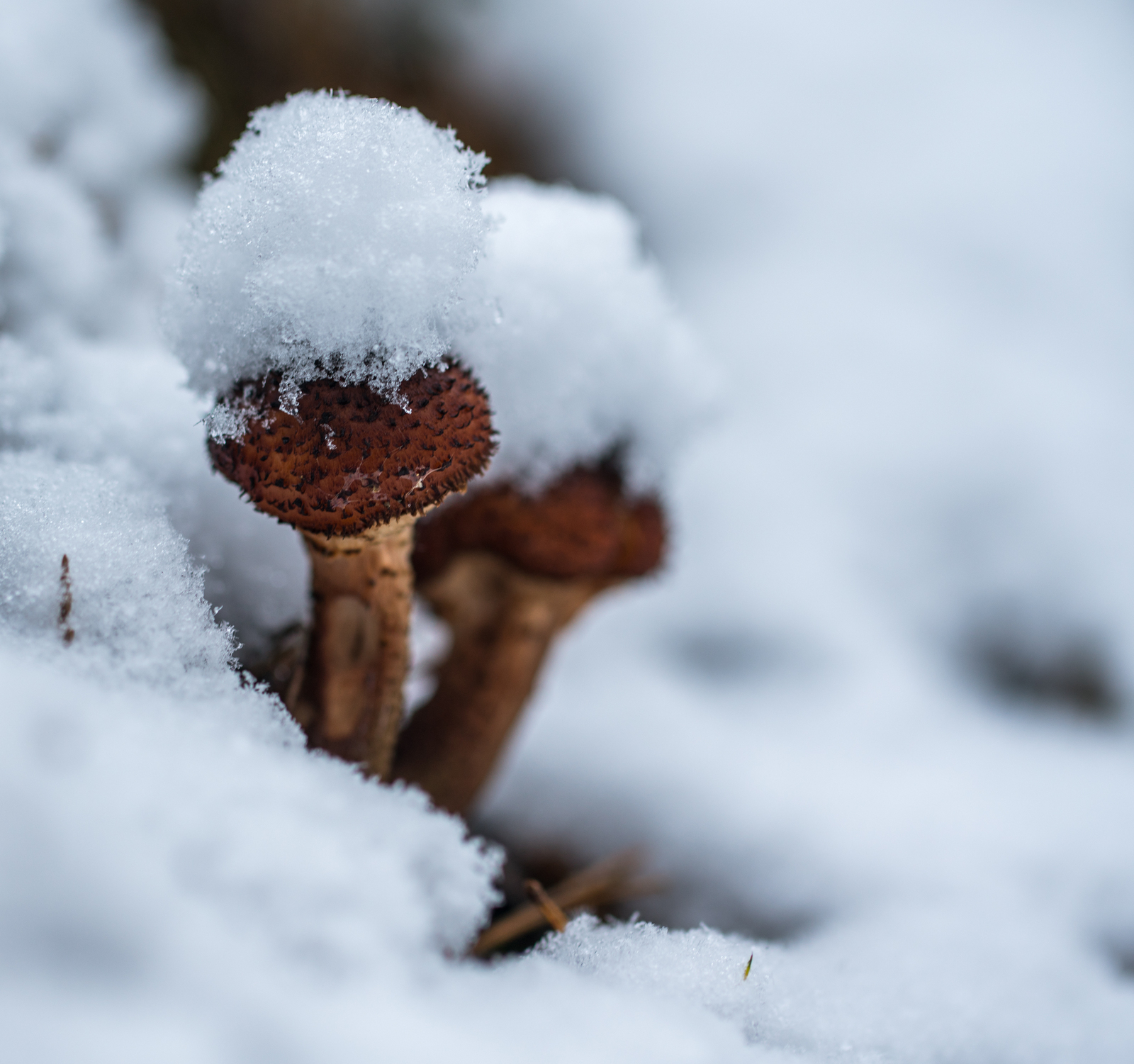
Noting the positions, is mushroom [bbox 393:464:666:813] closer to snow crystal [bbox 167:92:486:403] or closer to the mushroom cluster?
the mushroom cluster

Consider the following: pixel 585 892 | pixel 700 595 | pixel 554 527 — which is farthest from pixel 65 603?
pixel 700 595

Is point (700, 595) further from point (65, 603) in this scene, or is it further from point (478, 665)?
point (65, 603)

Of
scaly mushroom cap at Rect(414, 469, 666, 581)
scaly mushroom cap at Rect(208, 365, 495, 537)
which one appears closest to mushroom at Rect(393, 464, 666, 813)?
scaly mushroom cap at Rect(414, 469, 666, 581)

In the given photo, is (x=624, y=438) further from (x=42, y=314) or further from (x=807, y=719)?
(x=807, y=719)

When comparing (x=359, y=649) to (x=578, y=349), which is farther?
(x=578, y=349)

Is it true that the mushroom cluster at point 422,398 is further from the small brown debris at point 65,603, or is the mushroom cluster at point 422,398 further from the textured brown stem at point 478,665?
the small brown debris at point 65,603
